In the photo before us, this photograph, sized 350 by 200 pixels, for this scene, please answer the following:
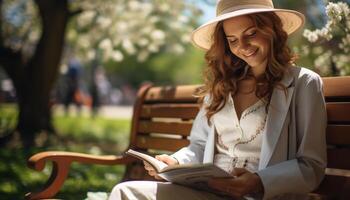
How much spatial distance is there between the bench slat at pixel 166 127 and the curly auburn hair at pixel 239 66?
0.53 meters

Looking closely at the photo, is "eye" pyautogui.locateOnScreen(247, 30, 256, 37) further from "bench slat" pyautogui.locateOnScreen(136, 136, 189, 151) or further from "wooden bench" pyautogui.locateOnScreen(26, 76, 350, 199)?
"bench slat" pyautogui.locateOnScreen(136, 136, 189, 151)

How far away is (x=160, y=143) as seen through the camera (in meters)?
4.05

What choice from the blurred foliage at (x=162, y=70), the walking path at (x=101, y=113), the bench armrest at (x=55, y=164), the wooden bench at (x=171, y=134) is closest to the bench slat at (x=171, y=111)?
the wooden bench at (x=171, y=134)

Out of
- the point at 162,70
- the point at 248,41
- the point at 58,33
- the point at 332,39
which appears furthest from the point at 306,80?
the point at 162,70

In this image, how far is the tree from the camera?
9273mm

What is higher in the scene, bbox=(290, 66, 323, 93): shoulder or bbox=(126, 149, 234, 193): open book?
bbox=(290, 66, 323, 93): shoulder

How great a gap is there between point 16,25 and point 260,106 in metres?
11.0

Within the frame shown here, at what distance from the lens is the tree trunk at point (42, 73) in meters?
9.09

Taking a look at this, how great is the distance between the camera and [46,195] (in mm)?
3381

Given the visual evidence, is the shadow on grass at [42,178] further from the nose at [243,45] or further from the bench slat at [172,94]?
the nose at [243,45]

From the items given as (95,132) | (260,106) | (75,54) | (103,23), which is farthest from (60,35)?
(260,106)

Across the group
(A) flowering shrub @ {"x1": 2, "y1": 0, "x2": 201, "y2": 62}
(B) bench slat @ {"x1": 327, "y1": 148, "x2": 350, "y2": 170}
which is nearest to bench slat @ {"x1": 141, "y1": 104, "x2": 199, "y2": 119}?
(B) bench slat @ {"x1": 327, "y1": 148, "x2": 350, "y2": 170}

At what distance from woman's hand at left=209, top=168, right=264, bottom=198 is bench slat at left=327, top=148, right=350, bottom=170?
1.84ft

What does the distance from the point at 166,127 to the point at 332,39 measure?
172cm
